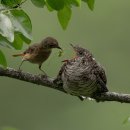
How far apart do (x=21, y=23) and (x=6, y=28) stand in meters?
0.15

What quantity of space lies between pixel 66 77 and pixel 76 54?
243mm

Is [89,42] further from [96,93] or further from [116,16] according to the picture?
[96,93]

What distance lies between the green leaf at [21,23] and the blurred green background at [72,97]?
4156 millimetres

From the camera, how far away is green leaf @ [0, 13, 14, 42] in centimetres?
290

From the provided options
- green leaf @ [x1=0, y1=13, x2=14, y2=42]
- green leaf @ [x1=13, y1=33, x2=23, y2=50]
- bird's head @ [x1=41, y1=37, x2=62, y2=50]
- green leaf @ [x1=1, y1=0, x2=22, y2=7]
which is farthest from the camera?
bird's head @ [x1=41, y1=37, x2=62, y2=50]

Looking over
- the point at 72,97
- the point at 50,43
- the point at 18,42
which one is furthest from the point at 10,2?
the point at 72,97

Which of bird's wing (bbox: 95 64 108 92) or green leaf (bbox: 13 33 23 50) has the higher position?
green leaf (bbox: 13 33 23 50)

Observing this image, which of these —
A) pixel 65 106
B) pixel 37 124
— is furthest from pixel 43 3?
pixel 65 106

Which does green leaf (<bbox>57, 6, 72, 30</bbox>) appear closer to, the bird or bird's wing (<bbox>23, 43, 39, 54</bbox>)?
the bird

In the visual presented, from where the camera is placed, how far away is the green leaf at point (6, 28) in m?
2.90

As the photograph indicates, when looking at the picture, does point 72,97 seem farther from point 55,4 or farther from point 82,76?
point 55,4

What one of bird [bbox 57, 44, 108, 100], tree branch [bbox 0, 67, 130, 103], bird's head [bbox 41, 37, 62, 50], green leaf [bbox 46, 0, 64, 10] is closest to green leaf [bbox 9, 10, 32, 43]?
green leaf [bbox 46, 0, 64, 10]

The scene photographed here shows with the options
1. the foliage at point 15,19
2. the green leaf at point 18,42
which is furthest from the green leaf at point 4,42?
the green leaf at point 18,42

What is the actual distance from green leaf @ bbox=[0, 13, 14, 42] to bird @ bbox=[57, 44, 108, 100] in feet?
3.74
